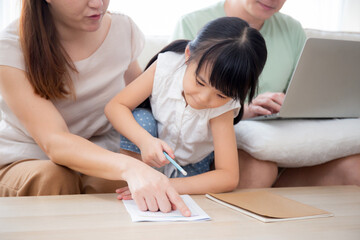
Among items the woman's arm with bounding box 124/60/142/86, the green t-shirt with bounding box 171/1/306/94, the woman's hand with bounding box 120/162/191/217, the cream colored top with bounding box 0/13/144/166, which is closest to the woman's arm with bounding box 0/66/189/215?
the woman's hand with bounding box 120/162/191/217

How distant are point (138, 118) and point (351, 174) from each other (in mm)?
772

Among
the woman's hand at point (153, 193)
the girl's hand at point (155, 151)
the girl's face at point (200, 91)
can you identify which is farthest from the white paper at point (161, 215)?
the girl's face at point (200, 91)

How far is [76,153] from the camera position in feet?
3.49

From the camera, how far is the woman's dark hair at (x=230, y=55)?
1.07m

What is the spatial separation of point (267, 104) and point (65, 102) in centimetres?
68

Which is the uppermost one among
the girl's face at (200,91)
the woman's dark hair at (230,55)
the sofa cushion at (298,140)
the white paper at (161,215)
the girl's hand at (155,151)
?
the woman's dark hair at (230,55)

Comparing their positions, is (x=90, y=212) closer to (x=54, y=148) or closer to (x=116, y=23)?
(x=54, y=148)

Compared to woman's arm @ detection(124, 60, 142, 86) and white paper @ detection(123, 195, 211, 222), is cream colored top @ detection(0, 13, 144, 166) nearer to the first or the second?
woman's arm @ detection(124, 60, 142, 86)

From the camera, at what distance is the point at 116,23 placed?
1.45 m

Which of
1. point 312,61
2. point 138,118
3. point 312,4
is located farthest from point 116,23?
point 312,4

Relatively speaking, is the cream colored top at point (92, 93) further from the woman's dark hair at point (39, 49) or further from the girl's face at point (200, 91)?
the girl's face at point (200, 91)

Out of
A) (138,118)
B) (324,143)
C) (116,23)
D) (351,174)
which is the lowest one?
(351,174)

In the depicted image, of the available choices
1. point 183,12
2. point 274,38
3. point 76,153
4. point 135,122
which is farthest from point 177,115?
point 183,12

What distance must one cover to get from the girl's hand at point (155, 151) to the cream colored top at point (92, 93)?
354 mm
